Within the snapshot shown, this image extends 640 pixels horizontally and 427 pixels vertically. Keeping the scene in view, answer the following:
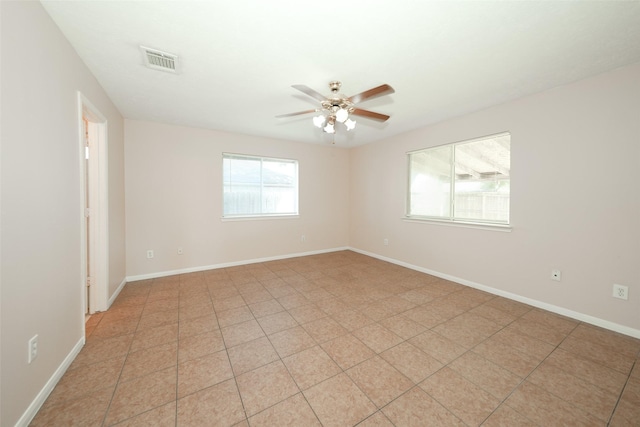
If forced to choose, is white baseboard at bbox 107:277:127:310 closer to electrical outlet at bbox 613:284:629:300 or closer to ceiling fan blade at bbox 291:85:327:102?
ceiling fan blade at bbox 291:85:327:102

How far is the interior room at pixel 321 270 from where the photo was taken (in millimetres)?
1415

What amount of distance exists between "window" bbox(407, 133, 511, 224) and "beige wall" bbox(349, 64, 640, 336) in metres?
0.16

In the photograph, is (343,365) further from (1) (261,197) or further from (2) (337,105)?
(1) (261,197)

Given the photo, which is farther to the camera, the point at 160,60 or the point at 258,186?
the point at 258,186

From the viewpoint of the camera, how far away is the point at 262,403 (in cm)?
146

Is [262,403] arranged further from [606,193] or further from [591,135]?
[591,135]

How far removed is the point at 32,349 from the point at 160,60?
2267 mm

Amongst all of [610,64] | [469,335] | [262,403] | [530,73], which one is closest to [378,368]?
[262,403]

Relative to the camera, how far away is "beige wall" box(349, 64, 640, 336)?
2186mm

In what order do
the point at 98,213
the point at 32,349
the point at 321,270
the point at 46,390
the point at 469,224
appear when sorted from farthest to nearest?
the point at 321,270
the point at 469,224
the point at 98,213
the point at 46,390
the point at 32,349

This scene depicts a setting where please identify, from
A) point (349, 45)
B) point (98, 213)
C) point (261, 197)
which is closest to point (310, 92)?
point (349, 45)

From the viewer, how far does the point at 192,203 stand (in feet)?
13.1

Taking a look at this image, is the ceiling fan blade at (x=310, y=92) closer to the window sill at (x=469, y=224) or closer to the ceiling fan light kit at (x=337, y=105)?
the ceiling fan light kit at (x=337, y=105)

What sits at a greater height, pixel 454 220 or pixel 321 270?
pixel 454 220
